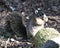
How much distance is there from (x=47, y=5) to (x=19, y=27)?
197 cm

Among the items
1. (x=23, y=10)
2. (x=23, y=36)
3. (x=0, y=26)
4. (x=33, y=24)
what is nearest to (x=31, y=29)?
(x=33, y=24)

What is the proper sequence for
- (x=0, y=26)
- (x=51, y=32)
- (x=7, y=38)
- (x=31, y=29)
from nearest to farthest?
(x=51, y=32)
(x=31, y=29)
(x=7, y=38)
(x=0, y=26)

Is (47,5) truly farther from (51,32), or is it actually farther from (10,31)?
(51,32)

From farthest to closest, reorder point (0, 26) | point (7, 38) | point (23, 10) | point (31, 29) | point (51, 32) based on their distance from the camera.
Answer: point (23, 10) → point (0, 26) → point (7, 38) → point (31, 29) → point (51, 32)

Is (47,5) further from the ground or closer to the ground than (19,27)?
further from the ground

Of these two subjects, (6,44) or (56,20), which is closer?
(6,44)

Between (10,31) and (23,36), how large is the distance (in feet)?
1.36

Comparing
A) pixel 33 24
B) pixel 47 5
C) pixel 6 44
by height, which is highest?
pixel 47 5

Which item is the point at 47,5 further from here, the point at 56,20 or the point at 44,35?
the point at 44,35

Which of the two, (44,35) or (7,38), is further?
(7,38)

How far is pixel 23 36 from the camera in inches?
227

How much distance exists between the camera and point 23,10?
24.7 ft

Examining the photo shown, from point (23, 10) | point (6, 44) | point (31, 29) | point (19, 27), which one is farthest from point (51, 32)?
point (23, 10)

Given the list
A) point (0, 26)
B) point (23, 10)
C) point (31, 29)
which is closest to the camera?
point (31, 29)
